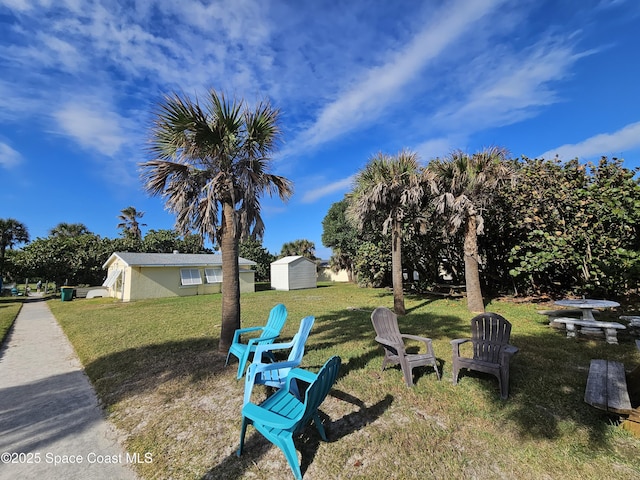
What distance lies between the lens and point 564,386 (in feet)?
13.8

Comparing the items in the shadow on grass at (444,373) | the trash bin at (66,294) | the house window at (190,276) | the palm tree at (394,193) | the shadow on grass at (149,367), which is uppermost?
the palm tree at (394,193)

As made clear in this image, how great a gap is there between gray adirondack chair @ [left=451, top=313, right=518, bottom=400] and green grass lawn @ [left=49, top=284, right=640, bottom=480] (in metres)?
0.30

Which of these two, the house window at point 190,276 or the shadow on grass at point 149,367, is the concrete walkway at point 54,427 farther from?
the house window at point 190,276

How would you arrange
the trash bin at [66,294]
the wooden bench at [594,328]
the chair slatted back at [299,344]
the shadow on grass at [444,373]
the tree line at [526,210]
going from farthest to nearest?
1. the trash bin at [66,294]
2. the tree line at [526,210]
3. the wooden bench at [594,328]
4. the chair slatted back at [299,344]
5. the shadow on grass at [444,373]

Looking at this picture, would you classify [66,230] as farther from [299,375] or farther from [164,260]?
[299,375]

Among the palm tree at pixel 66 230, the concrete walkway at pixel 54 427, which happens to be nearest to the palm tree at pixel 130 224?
the palm tree at pixel 66 230

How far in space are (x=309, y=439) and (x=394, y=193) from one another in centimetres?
889

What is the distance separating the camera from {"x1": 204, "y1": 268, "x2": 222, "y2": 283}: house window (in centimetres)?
2361

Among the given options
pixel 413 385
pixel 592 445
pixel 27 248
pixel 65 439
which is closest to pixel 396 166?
pixel 413 385

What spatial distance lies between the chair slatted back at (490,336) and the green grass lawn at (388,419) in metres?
0.43

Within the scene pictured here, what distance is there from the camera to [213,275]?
2394 cm

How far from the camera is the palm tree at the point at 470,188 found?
1062 cm

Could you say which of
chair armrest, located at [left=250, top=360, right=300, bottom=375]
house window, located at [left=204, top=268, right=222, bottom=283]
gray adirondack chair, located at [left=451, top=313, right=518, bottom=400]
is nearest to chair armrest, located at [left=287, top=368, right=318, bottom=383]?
chair armrest, located at [left=250, top=360, right=300, bottom=375]

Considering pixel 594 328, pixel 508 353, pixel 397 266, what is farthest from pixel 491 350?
pixel 397 266
